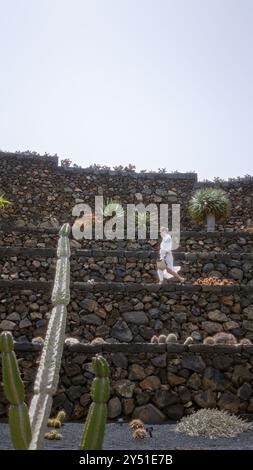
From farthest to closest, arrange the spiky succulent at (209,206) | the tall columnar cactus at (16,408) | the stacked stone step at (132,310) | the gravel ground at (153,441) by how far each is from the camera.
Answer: the spiky succulent at (209,206) → the stacked stone step at (132,310) → the gravel ground at (153,441) → the tall columnar cactus at (16,408)

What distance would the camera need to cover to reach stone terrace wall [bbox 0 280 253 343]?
10.7 m

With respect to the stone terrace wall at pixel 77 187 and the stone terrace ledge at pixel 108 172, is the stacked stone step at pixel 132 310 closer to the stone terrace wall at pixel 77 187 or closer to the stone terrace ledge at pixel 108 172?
the stone terrace wall at pixel 77 187

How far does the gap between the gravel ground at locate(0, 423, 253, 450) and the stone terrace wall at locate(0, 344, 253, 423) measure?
77cm

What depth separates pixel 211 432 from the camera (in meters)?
7.01

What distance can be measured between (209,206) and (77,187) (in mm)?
5189

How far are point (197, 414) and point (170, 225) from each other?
1035cm

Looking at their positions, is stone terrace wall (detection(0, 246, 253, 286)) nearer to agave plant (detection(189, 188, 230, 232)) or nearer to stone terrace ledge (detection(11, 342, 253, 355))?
agave plant (detection(189, 188, 230, 232))

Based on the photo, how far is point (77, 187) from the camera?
19406 mm

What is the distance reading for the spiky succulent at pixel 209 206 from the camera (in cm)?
1655

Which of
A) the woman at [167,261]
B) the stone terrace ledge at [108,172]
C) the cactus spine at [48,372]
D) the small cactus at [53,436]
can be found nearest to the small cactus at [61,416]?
the small cactus at [53,436]

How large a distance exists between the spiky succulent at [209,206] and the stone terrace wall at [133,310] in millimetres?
5720

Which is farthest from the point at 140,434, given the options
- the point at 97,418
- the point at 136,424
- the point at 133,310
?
the point at 133,310

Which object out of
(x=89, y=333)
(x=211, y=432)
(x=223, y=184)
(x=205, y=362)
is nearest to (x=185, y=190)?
(x=223, y=184)
